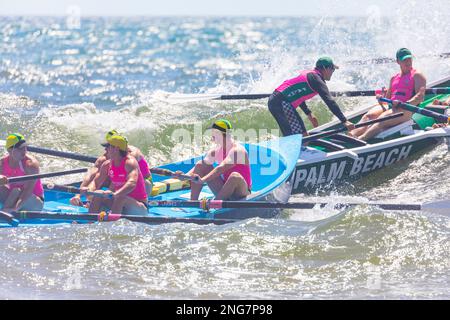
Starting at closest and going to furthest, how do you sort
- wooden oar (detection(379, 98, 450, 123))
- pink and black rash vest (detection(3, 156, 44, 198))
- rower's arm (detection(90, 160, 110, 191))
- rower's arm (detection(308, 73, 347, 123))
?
rower's arm (detection(90, 160, 110, 191)) → pink and black rash vest (detection(3, 156, 44, 198)) → rower's arm (detection(308, 73, 347, 123)) → wooden oar (detection(379, 98, 450, 123))

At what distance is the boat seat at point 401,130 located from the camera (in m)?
13.8

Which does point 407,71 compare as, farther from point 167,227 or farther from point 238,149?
point 167,227

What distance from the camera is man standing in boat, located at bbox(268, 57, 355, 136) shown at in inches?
507

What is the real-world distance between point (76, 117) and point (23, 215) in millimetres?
7642

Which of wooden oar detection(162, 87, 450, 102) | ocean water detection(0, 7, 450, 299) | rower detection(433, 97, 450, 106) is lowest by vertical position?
ocean water detection(0, 7, 450, 299)

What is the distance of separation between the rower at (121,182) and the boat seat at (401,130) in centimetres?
477

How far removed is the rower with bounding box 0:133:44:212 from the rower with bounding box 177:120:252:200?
1964 mm

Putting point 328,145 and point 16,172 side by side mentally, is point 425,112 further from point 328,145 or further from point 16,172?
point 16,172

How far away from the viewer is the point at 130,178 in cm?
1027

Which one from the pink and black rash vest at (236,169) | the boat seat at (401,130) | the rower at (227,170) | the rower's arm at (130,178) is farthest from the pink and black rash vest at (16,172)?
the boat seat at (401,130)

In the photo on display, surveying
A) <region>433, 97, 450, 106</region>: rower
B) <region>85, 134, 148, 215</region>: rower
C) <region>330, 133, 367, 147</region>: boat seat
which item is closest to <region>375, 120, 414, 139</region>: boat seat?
<region>330, 133, 367, 147</region>: boat seat

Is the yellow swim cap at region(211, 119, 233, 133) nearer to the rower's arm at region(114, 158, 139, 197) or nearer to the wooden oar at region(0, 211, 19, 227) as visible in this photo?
the rower's arm at region(114, 158, 139, 197)

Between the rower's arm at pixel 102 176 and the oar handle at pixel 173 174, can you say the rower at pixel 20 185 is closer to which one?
the rower's arm at pixel 102 176

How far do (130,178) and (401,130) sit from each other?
5.28 m
